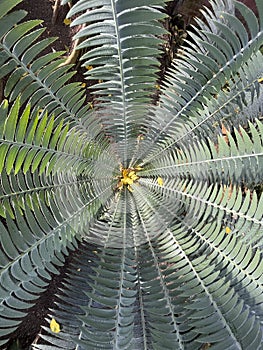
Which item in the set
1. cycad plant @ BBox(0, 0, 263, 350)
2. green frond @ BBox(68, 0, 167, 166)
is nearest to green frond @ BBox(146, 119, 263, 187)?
cycad plant @ BBox(0, 0, 263, 350)

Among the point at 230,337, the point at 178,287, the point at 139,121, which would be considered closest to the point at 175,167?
the point at 139,121

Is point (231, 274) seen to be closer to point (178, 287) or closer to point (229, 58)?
point (178, 287)

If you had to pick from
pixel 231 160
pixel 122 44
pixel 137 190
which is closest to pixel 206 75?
pixel 231 160

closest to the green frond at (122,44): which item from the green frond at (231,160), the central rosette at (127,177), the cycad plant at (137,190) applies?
the cycad plant at (137,190)

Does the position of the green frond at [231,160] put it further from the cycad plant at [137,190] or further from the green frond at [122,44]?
the green frond at [122,44]

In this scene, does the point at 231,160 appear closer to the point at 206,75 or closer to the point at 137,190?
the point at 206,75

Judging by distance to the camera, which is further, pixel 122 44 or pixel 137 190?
pixel 137 190
